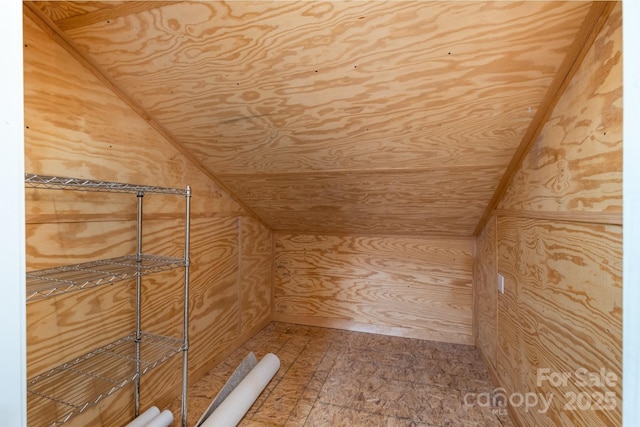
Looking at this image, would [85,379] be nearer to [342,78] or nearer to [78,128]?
[78,128]

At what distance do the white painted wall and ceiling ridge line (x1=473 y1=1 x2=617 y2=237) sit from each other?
1328mm

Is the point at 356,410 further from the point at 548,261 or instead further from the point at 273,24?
the point at 273,24

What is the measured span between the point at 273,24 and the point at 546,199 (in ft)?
4.17

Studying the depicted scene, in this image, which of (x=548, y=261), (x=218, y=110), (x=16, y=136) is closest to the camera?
(x=16, y=136)

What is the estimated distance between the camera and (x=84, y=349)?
1.19 meters

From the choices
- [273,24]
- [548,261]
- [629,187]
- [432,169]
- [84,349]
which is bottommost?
[84,349]

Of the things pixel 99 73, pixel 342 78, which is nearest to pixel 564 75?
pixel 342 78

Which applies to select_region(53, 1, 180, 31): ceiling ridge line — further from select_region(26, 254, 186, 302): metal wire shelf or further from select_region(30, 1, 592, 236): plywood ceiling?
select_region(26, 254, 186, 302): metal wire shelf

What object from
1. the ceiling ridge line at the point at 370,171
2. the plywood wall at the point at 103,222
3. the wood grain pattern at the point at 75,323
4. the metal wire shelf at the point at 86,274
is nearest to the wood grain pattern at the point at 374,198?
the ceiling ridge line at the point at 370,171

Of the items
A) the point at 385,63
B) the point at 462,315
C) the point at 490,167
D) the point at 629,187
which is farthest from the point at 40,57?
the point at 462,315

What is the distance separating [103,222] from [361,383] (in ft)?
5.61

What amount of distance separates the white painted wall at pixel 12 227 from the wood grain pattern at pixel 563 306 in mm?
1289

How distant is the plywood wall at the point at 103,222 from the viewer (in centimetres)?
103

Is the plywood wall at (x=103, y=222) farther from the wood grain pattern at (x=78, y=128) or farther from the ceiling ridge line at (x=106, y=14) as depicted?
the ceiling ridge line at (x=106, y=14)
